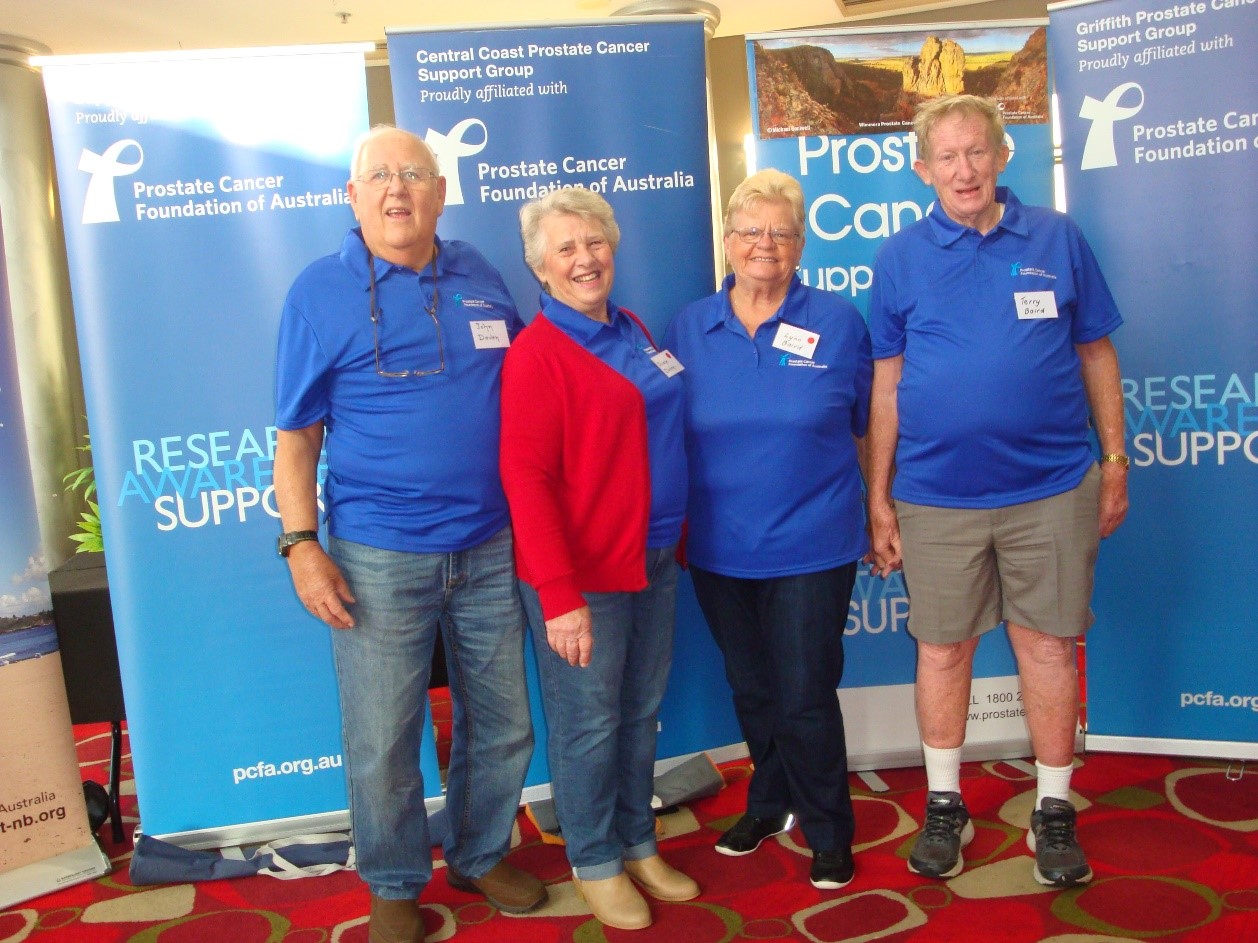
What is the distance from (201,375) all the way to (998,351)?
1.89m

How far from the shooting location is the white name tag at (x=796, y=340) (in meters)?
2.12

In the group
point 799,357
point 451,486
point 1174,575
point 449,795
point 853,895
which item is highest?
point 799,357

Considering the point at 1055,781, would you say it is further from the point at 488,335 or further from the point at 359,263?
the point at 359,263

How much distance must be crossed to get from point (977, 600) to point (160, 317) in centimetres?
206

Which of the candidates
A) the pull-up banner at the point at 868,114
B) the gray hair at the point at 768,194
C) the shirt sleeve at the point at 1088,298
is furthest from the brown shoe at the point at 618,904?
the pull-up banner at the point at 868,114

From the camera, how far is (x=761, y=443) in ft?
6.88

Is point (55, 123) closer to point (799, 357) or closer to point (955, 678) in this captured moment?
point (799, 357)

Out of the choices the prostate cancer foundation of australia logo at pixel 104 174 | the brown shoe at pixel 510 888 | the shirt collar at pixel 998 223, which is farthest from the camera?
the prostate cancer foundation of australia logo at pixel 104 174

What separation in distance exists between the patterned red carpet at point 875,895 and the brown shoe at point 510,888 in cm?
3

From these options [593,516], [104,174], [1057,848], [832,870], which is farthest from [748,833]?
[104,174]

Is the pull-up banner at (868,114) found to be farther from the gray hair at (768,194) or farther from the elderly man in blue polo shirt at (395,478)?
the elderly man in blue polo shirt at (395,478)

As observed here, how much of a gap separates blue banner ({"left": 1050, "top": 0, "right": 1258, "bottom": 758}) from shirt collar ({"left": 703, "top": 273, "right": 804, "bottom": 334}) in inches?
40.6

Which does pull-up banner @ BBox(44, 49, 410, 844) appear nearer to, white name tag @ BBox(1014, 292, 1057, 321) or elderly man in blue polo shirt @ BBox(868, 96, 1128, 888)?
elderly man in blue polo shirt @ BBox(868, 96, 1128, 888)

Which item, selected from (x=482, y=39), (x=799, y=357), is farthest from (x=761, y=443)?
(x=482, y=39)
